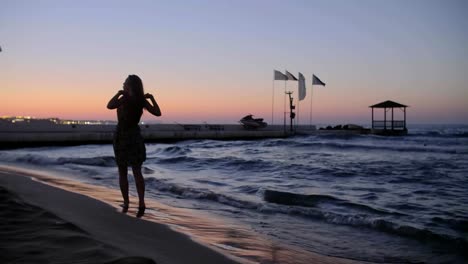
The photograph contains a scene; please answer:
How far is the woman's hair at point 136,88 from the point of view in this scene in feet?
14.8

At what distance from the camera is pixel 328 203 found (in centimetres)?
662

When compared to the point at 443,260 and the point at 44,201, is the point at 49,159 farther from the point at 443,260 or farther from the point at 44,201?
the point at 443,260

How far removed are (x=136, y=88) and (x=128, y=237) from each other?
1788mm

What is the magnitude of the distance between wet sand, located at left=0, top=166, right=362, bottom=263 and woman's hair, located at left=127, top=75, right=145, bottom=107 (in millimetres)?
1287

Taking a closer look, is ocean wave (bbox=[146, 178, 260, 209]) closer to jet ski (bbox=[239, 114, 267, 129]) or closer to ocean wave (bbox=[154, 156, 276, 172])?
ocean wave (bbox=[154, 156, 276, 172])

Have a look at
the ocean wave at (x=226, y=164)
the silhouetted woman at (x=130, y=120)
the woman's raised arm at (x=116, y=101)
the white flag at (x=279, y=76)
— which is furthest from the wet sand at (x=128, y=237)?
the white flag at (x=279, y=76)

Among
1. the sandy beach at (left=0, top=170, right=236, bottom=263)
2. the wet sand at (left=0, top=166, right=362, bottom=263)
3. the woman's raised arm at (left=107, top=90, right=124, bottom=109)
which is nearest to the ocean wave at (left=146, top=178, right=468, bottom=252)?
the wet sand at (left=0, top=166, right=362, bottom=263)

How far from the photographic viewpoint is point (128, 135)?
4.54m

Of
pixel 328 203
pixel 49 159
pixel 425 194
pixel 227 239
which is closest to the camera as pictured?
pixel 227 239

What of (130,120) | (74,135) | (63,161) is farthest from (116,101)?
(74,135)

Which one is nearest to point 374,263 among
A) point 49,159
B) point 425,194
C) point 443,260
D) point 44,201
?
point 443,260

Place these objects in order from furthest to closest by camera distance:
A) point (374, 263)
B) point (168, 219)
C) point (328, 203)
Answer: point (328, 203) → point (168, 219) → point (374, 263)

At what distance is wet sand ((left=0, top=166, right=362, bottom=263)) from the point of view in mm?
2727

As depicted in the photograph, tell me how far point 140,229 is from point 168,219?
3.09 ft
